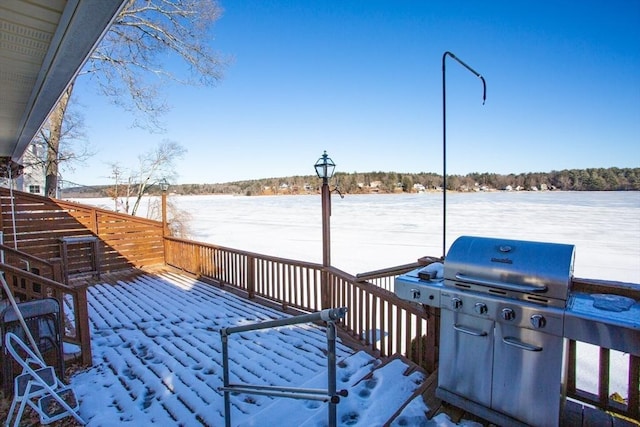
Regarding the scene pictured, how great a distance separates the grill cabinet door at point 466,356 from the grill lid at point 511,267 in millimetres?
249

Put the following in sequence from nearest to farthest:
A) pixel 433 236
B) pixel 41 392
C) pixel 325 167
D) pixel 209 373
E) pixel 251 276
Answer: pixel 41 392 < pixel 209 373 < pixel 325 167 < pixel 251 276 < pixel 433 236

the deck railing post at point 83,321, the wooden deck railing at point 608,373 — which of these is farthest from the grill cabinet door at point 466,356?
the deck railing post at point 83,321

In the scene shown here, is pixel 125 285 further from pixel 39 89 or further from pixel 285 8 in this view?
pixel 285 8

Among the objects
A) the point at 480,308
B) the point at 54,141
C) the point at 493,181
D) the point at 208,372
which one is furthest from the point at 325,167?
the point at 493,181

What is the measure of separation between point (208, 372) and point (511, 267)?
9.91 feet

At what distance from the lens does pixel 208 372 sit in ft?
11.1

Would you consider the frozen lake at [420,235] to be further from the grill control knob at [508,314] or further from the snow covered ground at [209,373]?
the grill control knob at [508,314]

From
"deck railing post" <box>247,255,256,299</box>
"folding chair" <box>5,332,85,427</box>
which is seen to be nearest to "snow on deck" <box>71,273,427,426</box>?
"folding chair" <box>5,332,85,427</box>

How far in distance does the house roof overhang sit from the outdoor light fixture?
2.91 metres

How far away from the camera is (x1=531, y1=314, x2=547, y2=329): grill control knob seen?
179 centimetres

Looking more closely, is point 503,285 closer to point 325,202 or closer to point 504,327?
point 504,327

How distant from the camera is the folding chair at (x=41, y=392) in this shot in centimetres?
240

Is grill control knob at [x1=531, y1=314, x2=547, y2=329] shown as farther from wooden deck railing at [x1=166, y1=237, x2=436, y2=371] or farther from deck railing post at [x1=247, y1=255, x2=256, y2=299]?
deck railing post at [x1=247, y1=255, x2=256, y2=299]

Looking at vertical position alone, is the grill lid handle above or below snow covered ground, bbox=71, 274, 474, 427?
above
